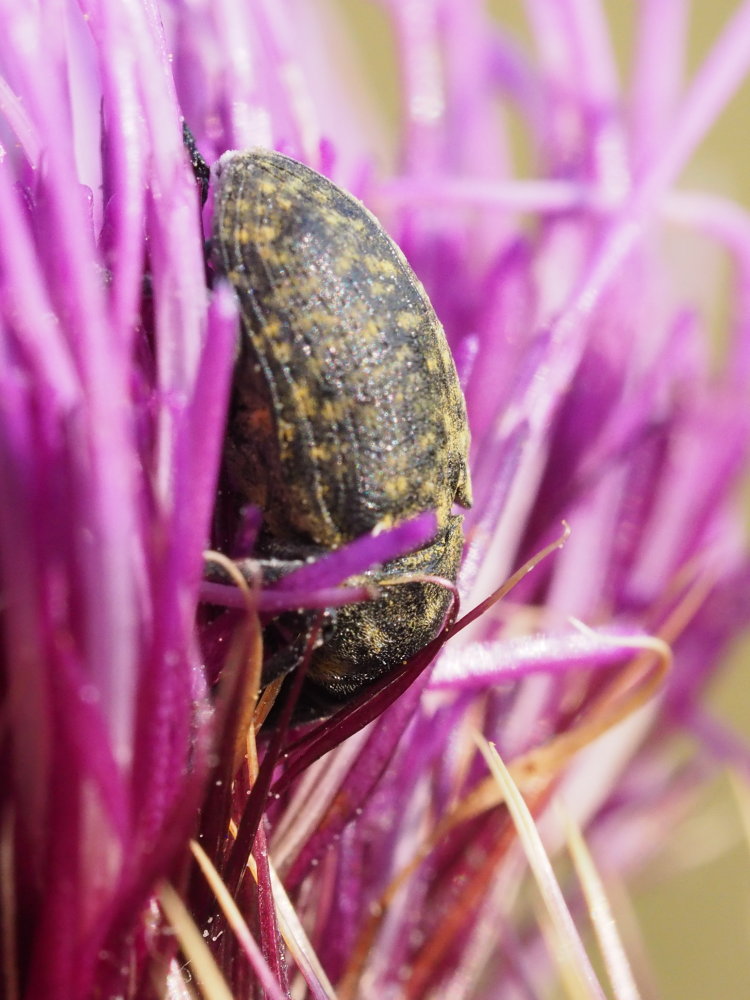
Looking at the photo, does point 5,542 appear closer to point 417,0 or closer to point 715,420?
point 715,420

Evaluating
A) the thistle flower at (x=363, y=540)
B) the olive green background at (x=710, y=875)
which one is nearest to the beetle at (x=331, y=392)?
the thistle flower at (x=363, y=540)

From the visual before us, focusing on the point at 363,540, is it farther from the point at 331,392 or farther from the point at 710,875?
the point at 710,875

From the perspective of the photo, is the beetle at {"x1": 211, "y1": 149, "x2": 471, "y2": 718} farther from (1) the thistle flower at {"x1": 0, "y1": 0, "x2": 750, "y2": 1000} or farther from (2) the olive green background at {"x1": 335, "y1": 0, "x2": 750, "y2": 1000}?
(2) the olive green background at {"x1": 335, "y1": 0, "x2": 750, "y2": 1000}

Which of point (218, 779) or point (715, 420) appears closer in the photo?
point (218, 779)

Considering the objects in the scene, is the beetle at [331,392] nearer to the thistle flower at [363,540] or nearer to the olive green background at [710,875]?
the thistle flower at [363,540]

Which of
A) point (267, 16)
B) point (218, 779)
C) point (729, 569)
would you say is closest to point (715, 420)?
point (729, 569)
